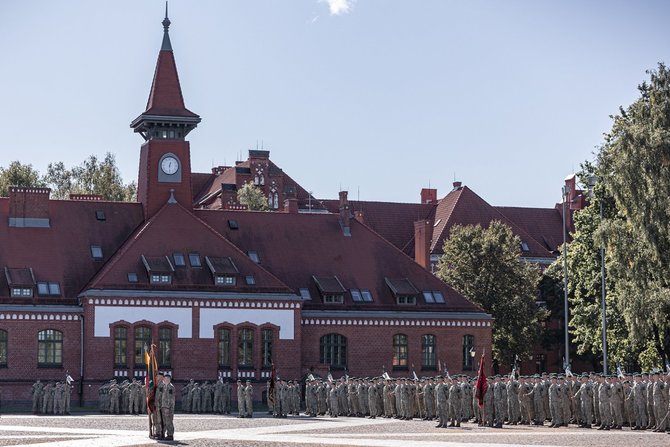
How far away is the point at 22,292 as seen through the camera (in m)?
62.9

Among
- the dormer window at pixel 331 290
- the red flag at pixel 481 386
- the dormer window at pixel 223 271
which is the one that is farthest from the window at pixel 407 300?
the red flag at pixel 481 386

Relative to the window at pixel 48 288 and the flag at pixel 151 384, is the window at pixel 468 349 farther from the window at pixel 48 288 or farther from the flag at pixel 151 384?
the flag at pixel 151 384

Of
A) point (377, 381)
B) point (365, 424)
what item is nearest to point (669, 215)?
point (377, 381)

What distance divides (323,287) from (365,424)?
22140 millimetres

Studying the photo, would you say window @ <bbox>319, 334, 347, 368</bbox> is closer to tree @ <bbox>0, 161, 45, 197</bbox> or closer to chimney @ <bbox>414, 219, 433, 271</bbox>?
chimney @ <bbox>414, 219, 433, 271</bbox>

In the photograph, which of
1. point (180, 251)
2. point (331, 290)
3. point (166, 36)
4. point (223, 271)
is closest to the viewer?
point (223, 271)

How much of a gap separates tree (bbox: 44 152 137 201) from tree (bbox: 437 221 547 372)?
1498 inches

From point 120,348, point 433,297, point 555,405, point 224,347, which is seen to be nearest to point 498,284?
point 433,297

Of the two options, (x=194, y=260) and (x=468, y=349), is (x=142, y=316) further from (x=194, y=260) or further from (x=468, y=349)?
(x=468, y=349)

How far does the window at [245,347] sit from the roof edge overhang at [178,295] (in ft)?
5.52

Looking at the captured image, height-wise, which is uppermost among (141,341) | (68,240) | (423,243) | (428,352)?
(423,243)

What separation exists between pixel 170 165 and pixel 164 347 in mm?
10050

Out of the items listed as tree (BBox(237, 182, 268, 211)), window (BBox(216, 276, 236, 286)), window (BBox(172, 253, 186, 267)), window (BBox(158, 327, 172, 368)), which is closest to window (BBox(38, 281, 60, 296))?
window (BBox(158, 327, 172, 368))

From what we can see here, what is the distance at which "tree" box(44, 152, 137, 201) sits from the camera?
366 ft
